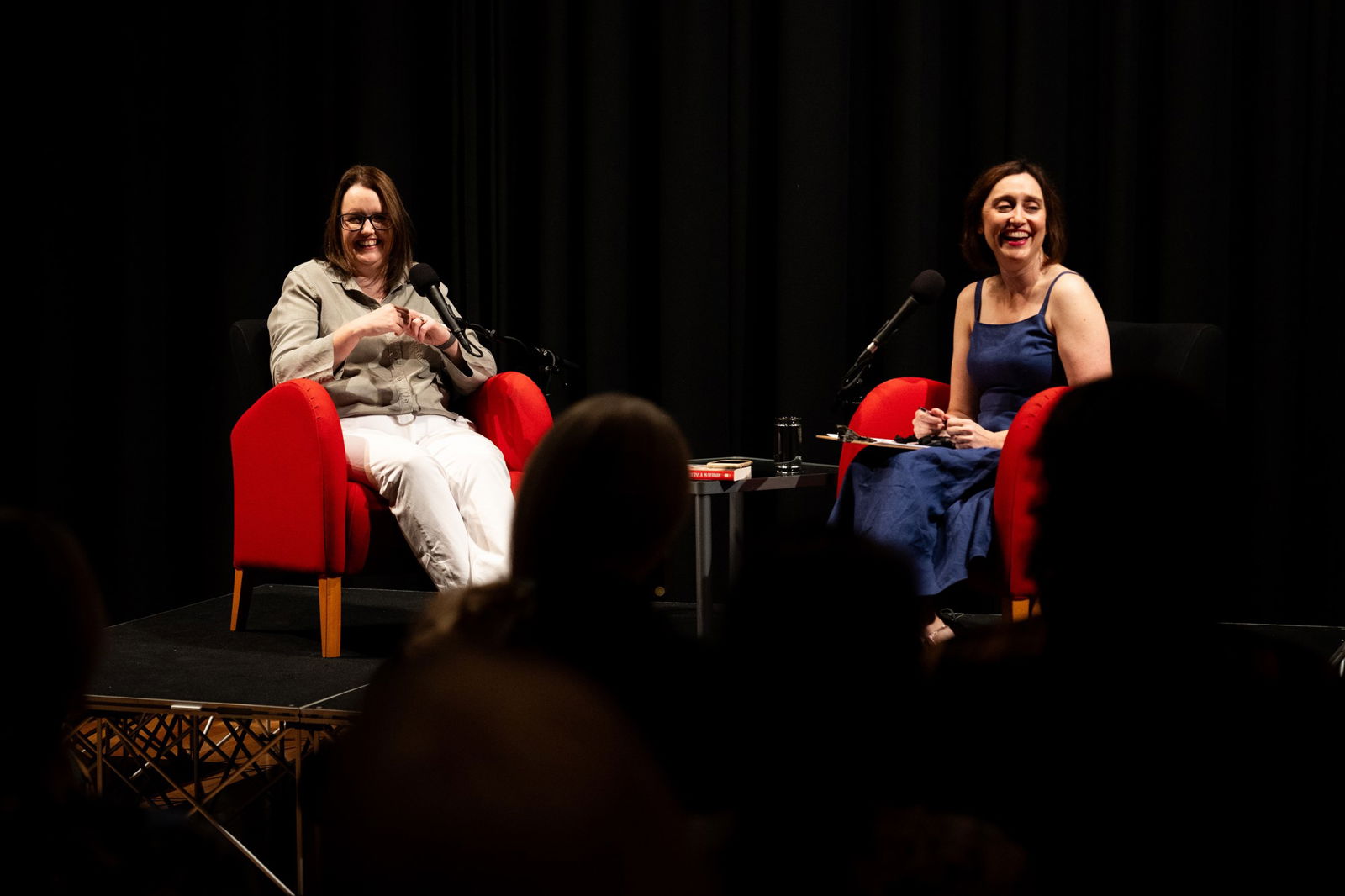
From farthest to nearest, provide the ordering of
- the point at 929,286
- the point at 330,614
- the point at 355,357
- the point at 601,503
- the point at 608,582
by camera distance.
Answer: the point at 355,357
the point at 929,286
the point at 330,614
the point at 601,503
the point at 608,582

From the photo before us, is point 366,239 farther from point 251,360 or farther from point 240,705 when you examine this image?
point 240,705

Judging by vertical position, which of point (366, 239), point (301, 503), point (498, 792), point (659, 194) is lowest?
point (301, 503)

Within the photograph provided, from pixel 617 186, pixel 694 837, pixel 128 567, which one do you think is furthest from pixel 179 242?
pixel 694 837

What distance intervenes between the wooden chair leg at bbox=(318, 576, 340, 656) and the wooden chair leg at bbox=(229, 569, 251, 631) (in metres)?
0.38

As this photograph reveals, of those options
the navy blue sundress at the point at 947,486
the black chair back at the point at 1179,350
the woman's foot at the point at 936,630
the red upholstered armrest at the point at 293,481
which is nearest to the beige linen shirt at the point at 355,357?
the red upholstered armrest at the point at 293,481

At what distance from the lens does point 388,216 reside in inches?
136

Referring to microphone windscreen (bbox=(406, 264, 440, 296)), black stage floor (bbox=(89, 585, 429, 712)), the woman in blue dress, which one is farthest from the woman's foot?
microphone windscreen (bbox=(406, 264, 440, 296))

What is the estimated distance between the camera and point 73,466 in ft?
14.3

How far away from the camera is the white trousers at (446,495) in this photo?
2965 mm

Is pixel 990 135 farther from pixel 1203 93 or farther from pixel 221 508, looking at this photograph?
pixel 221 508

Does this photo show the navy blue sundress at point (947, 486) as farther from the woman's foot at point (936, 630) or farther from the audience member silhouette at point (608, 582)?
the audience member silhouette at point (608, 582)

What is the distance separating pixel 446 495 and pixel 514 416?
48 centimetres

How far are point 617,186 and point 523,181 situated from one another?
16.1 inches

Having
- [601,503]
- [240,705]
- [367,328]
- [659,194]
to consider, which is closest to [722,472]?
[367,328]
